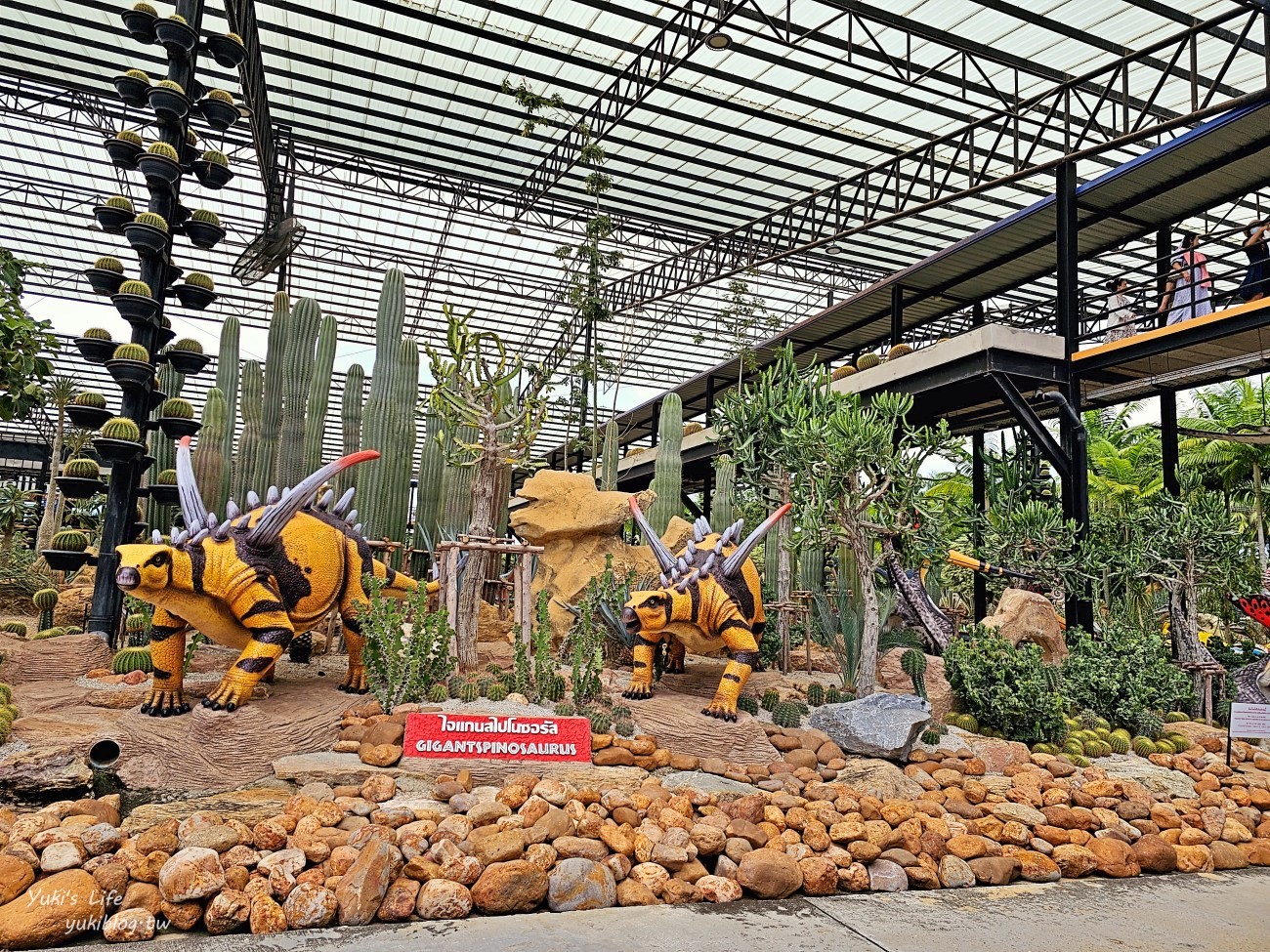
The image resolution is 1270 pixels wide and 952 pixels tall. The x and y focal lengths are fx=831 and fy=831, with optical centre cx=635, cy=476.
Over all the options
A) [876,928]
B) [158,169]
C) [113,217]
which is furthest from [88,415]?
[876,928]

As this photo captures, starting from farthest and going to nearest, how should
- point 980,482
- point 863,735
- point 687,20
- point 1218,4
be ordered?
point 980,482
point 687,20
point 1218,4
point 863,735

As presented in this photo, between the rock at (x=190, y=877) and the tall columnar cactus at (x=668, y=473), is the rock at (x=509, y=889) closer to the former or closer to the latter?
the rock at (x=190, y=877)

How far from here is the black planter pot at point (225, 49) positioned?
26.2 ft

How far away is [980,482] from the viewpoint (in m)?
14.0

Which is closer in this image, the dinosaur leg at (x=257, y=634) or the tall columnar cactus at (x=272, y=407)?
the dinosaur leg at (x=257, y=634)

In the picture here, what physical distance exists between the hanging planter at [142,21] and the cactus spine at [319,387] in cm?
318

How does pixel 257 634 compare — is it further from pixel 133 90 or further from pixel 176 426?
pixel 133 90

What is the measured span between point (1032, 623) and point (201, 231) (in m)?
9.01

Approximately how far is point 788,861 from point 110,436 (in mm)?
6219

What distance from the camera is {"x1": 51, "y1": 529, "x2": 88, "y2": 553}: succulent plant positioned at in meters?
7.05

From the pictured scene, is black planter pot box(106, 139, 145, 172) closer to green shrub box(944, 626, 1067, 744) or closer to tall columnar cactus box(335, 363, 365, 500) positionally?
tall columnar cactus box(335, 363, 365, 500)

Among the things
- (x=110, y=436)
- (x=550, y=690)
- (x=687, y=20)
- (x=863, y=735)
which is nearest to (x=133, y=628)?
(x=110, y=436)

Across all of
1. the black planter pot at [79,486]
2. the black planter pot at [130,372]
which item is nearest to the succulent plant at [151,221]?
the black planter pot at [130,372]

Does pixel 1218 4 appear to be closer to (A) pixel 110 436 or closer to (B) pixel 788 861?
(B) pixel 788 861
